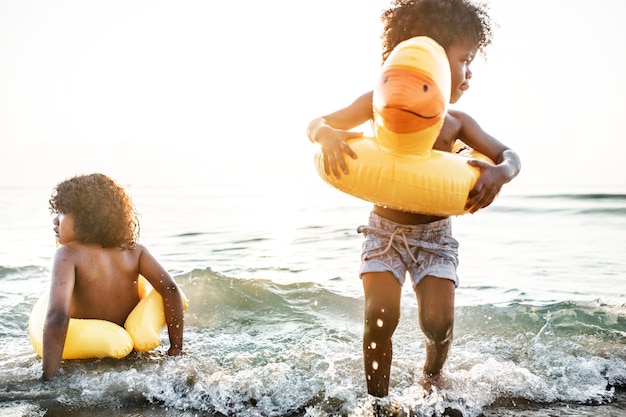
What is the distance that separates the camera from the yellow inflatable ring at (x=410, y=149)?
271cm

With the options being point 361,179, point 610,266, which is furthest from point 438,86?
point 610,266

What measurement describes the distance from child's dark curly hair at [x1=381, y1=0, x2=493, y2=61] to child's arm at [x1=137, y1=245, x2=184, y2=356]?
213cm

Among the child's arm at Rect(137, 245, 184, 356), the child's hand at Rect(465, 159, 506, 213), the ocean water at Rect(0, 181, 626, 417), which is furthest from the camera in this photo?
the child's arm at Rect(137, 245, 184, 356)

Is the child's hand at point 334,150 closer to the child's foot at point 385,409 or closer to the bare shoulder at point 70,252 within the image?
the child's foot at point 385,409

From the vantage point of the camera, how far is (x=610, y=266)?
25.2 ft

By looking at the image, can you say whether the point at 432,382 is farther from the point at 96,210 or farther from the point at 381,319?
the point at 96,210

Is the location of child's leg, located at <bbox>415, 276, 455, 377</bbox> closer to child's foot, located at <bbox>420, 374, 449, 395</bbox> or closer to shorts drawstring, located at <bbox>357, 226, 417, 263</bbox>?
shorts drawstring, located at <bbox>357, 226, 417, 263</bbox>

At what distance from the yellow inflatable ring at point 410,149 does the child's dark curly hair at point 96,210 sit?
5.81 feet

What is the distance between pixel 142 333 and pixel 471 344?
96.6 inches

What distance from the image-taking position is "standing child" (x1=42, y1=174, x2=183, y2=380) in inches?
148

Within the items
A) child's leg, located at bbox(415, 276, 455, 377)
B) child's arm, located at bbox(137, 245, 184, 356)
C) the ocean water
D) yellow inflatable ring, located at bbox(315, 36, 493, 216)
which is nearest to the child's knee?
child's leg, located at bbox(415, 276, 455, 377)

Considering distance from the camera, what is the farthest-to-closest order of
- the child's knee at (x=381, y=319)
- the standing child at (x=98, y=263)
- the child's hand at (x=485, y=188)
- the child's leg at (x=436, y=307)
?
the standing child at (x=98, y=263) < the child's leg at (x=436, y=307) < the child's knee at (x=381, y=319) < the child's hand at (x=485, y=188)

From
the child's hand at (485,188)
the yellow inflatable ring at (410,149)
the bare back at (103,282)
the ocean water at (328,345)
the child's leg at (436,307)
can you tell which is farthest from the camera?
the bare back at (103,282)

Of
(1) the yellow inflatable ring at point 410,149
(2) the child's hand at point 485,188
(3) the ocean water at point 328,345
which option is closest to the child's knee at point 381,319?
(3) the ocean water at point 328,345
